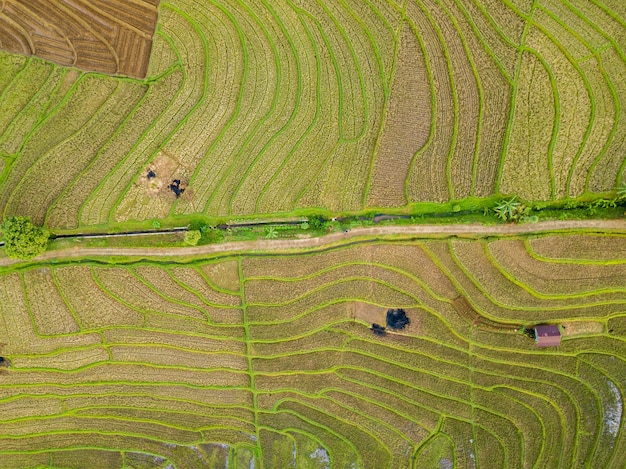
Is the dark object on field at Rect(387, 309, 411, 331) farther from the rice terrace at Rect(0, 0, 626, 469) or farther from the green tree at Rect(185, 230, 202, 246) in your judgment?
the green tree at Rect(185, 230, 202, 246)

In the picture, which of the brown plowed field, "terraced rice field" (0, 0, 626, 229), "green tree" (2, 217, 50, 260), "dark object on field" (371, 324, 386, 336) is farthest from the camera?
"dark object on field" (371, 324, 386, 336)

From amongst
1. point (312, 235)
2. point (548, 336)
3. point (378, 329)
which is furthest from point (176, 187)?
point (548, 336)

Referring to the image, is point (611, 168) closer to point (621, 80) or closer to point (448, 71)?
point (621, 80)

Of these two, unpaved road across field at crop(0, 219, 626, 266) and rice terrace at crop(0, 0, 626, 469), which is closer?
rice terrace at crop(0, 0, 626, 469)

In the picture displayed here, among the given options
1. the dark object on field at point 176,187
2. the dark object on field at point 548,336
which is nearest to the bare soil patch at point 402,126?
the dark object on field at point 548,336

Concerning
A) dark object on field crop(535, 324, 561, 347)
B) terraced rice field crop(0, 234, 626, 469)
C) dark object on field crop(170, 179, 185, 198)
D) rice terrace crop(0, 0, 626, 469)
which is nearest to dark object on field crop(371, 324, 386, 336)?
rice terrace crop(0, 0, 626, 469)

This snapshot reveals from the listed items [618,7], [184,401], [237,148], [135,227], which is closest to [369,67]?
[237,148]

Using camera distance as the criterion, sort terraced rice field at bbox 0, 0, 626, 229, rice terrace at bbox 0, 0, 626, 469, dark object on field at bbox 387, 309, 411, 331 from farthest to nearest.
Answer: dark object on field at bbox 387, 309, 411, 331 < terraced rice field at bbox 0, 0, 626, 229 < rice terrace at bbox 0, 0, 626, 469

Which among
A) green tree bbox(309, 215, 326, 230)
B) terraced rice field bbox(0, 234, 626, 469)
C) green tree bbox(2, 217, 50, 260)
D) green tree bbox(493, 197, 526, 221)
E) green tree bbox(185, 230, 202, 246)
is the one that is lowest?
terraced rice field bbox(0, 234, 626, 469)
